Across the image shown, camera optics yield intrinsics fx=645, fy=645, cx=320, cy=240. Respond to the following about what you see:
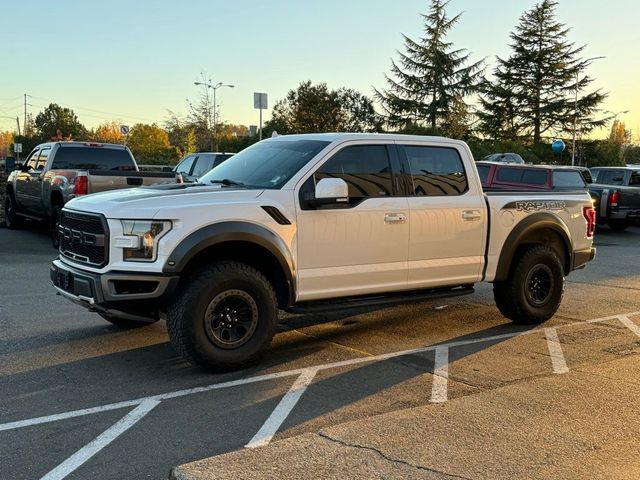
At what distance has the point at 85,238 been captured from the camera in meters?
5.27

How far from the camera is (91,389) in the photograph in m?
4.87

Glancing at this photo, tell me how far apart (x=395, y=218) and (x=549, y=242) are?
245 centimetres

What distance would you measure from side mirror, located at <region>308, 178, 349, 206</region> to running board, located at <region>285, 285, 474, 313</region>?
0.91m

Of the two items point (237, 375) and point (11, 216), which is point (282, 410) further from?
point (11, 216)

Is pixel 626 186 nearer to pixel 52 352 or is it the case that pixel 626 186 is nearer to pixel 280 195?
pixel 280 195

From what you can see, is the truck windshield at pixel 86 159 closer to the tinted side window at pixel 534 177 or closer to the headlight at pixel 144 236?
the headlight at pixel 144 236

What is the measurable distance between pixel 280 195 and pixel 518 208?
9.65ft

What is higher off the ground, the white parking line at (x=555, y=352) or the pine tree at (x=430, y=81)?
the pine tree at (x=430, y=81)

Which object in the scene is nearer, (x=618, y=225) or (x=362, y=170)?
(x=362, y=170)

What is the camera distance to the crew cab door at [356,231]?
564cm

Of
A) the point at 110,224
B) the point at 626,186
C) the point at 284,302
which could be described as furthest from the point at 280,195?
the point at 626,186

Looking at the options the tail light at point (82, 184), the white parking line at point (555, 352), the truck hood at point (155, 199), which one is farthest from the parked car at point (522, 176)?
the truck hood at point (155, 199)

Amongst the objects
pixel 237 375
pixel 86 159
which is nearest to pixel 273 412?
pixel 237 375

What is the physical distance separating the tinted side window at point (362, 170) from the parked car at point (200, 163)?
9.92 m
